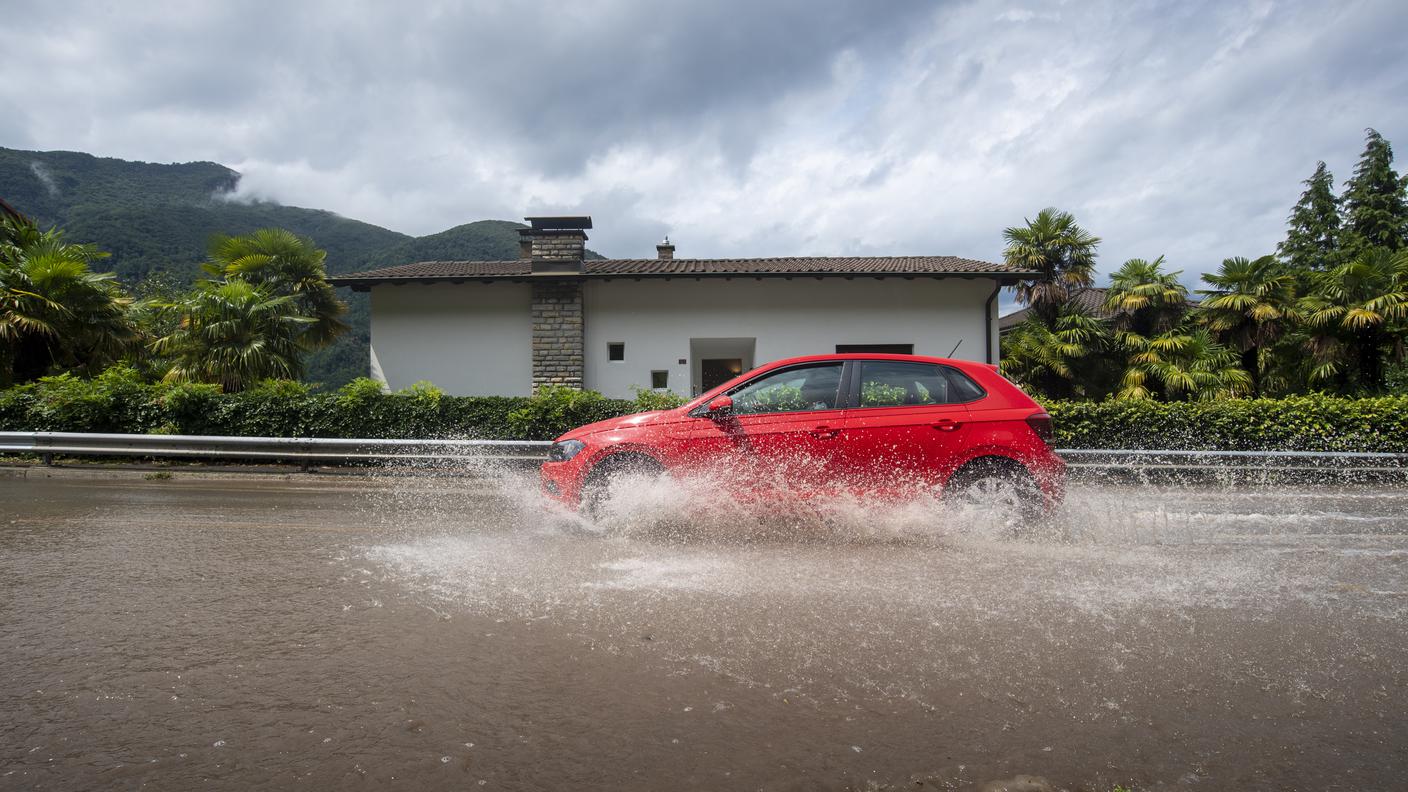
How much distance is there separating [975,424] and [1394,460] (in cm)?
1014

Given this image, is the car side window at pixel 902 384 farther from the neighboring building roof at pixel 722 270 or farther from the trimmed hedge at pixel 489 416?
the neighboring building roof at pixel 722 270

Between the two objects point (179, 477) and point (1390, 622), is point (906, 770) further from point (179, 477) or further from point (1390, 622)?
point (179, 477)

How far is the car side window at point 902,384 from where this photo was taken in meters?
5.84

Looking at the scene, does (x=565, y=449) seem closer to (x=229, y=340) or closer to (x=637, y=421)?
(x=637, y=421)

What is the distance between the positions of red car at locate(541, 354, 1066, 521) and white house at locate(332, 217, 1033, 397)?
982 centimetres

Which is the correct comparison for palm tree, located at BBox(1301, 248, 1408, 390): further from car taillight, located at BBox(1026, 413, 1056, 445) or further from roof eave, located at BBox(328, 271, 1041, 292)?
car taillight, located at BBox(1026, 413, 1056, 445)

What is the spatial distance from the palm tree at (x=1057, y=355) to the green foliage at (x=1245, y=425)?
7.41 meters

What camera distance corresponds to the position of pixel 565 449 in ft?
19.8

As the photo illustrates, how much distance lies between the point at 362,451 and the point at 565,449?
5690 millimetres

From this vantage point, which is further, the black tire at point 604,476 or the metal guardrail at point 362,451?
the metal guardrail at point 362,451

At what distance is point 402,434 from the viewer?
37.1 ft

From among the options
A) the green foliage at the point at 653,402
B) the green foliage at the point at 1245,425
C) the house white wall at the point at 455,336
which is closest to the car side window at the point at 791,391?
the green foliage at the point at 653,402

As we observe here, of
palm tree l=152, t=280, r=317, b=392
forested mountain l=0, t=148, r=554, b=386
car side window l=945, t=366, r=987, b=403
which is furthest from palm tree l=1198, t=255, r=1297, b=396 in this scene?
forested mountain l=0, t=148, r=554, b=386

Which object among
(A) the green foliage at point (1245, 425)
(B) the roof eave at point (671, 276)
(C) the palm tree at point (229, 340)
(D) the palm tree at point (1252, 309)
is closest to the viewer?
(A) the green foliage at point (1245, 425)
